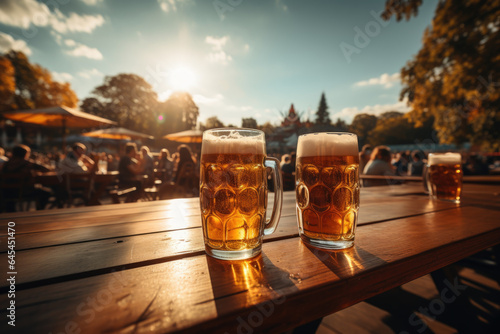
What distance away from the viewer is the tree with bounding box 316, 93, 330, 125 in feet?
174

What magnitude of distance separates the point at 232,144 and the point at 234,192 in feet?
0.42

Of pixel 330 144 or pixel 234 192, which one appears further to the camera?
pixel 330 144

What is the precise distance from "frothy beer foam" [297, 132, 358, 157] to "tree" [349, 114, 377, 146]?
56252 mm

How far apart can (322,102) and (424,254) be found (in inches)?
2268

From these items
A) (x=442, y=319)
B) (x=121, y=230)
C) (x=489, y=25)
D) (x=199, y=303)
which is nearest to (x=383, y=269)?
(x=199, y=303)

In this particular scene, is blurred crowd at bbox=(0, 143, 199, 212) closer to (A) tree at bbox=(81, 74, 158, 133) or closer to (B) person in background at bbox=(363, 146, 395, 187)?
(B) person in background at bbox=(363, 146, 395, 187)

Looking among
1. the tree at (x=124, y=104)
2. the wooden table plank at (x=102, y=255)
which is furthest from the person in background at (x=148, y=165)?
the tree at (x=124, y=104)

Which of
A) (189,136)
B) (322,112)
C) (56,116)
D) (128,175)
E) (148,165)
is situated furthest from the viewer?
(322,112)

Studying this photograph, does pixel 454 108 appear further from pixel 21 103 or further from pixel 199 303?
pixel 21 103

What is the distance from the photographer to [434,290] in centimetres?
210

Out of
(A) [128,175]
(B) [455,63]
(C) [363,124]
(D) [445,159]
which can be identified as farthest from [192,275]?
(C) [363,124]

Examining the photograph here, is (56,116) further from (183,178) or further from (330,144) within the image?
(330,144)

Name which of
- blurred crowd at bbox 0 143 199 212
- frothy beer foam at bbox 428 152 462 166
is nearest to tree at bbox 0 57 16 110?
blurred crowd at bbox 0 143 199 212

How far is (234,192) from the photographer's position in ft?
2.02
